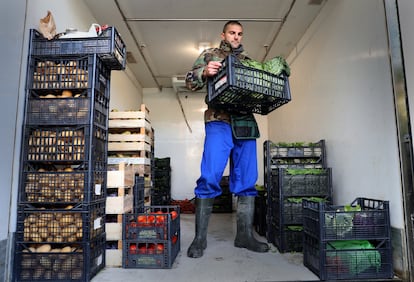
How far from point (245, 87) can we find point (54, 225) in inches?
60.8

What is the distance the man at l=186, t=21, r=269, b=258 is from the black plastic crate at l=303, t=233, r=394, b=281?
29.0 inches

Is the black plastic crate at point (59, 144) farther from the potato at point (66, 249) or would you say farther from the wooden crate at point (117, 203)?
the potato at point (66, 249)

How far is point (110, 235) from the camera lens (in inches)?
95.5

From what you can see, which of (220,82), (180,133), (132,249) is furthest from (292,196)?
(180,133)

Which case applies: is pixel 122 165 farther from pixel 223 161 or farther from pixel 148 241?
pixel 223 161

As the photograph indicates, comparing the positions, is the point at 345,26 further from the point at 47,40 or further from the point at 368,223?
the point at 47,40

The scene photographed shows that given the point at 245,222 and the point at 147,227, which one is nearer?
the point at 147,227

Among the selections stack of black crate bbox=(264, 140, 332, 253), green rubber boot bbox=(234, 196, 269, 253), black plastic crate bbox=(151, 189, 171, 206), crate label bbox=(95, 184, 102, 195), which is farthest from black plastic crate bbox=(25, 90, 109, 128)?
black plastic crate bbox=(151, 189, 171, 206)

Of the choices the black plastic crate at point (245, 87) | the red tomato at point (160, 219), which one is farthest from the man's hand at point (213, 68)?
the red tomato at point (160, 219)

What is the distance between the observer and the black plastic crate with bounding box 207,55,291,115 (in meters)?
1.97

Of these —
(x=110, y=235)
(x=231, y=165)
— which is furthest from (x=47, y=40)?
(x=231, y=165)

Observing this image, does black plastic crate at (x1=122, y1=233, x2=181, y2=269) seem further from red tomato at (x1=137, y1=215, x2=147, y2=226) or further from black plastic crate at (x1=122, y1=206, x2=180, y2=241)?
red tomato at (x1=137, y1=215, x2=147, y2=226)

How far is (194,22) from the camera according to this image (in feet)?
14.1

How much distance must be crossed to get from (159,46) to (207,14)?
133 centimetres
